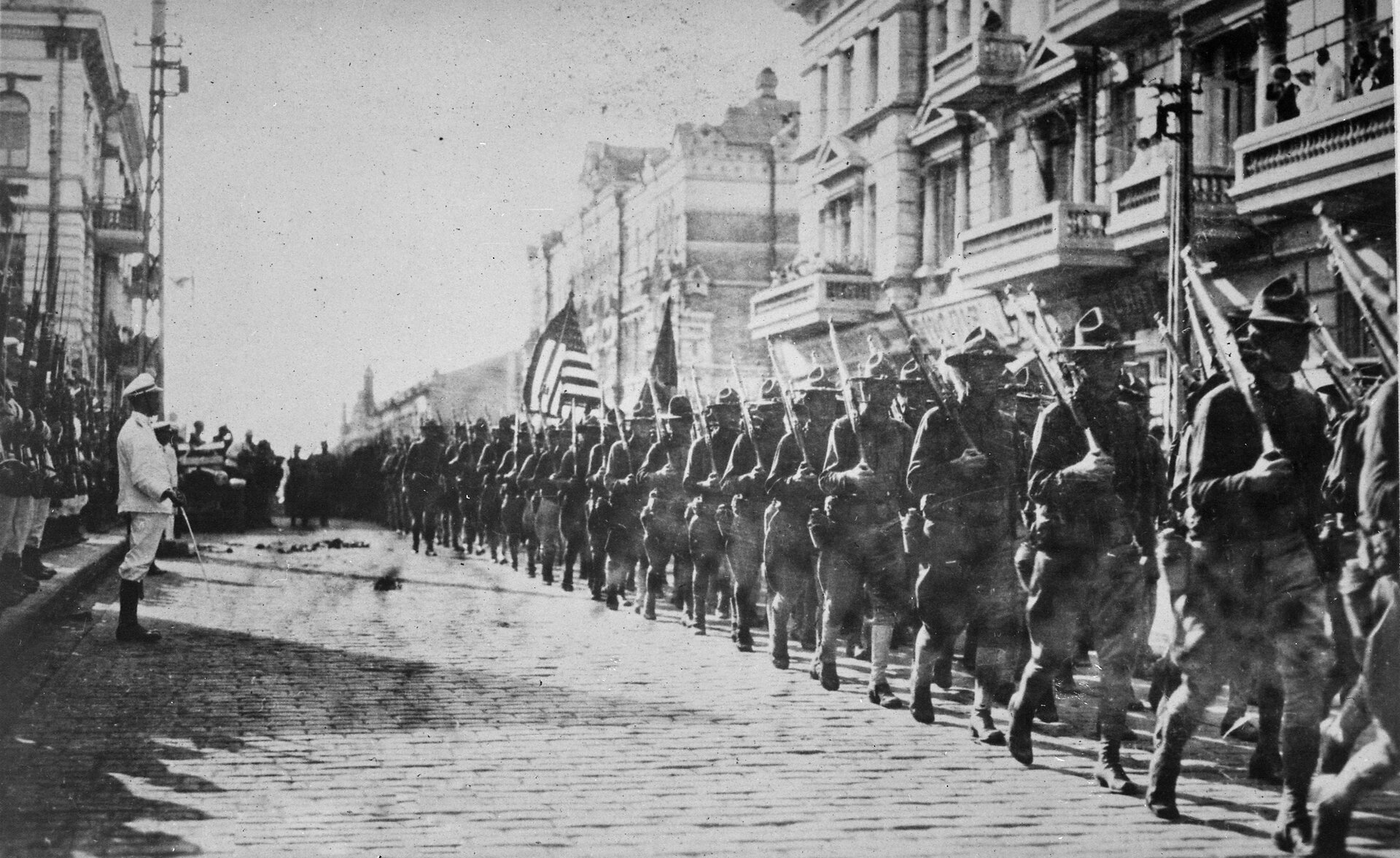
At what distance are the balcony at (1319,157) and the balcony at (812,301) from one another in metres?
4.56

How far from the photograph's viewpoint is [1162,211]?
14828mm

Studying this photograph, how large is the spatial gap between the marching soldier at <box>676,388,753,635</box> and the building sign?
5157 millimetres

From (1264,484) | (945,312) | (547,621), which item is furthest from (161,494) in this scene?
(945,312)

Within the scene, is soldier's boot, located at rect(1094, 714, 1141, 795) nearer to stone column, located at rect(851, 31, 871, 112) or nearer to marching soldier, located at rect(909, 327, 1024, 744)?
marching soldier, located at rect(909, 327, 1024, 744)

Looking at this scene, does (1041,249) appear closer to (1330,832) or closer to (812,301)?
(812,301)

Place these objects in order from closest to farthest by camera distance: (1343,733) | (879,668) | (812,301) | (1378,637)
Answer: (1378,637)
(1343,733)
(879,668)
(812,301)

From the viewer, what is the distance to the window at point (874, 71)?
16781 mm

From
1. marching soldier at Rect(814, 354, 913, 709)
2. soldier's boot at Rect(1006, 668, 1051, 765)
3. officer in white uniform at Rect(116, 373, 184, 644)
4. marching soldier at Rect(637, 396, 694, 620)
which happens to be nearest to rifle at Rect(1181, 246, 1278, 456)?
soldier's boot at Rect(1006, 668, 1051, 765)

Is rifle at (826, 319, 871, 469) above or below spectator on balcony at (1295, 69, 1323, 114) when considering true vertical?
below

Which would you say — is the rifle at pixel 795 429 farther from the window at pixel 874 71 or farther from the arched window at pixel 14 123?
the window at pixel 874 71

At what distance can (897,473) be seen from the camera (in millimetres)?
8859

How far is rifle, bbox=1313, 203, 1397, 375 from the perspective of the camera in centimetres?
525

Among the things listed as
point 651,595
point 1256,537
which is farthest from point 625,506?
point 1256,537

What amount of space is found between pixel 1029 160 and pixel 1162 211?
11.4 feet
